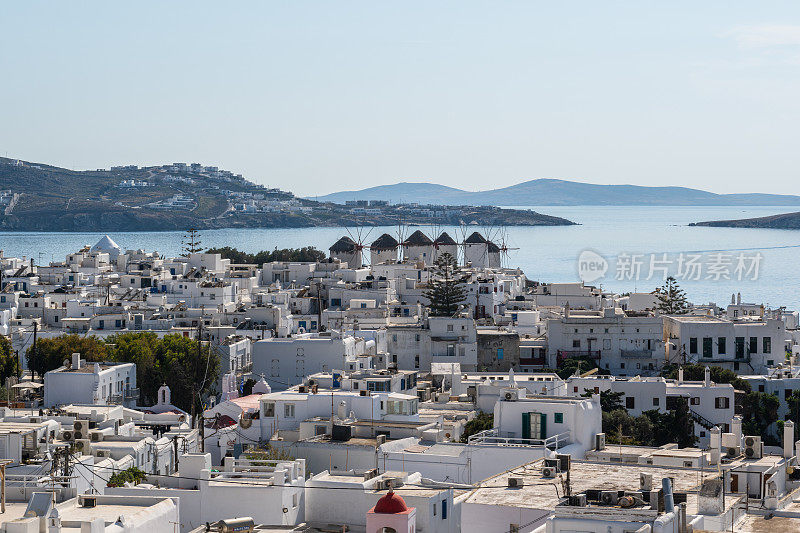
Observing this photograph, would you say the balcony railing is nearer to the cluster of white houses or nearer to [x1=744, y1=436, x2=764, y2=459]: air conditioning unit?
the cluster of white houses

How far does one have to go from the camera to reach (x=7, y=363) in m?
37.9

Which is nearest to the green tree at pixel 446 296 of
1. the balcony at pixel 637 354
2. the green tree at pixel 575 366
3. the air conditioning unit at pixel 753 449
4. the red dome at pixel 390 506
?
the balcony at pixel 637 354

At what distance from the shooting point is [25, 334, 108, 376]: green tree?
36.6 metres

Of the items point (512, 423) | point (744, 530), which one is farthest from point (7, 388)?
point (744, 530)

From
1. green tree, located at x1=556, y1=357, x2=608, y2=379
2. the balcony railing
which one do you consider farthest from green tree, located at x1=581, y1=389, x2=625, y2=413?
the balcony railing

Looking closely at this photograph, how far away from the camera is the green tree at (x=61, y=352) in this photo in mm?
36625

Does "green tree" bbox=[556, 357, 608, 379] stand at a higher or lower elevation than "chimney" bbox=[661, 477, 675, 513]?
lower

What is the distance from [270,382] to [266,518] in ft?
69.1

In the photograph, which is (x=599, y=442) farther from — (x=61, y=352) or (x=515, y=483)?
(x=61, y=352)

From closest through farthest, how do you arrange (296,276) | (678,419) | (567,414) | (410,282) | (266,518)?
(266,518) < (567,414) < (678,419) < (410,282) < (296,276)

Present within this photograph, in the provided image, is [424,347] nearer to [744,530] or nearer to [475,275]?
[475,275]

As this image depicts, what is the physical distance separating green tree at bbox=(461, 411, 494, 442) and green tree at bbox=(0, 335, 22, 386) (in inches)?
658

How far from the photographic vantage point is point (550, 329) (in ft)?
130

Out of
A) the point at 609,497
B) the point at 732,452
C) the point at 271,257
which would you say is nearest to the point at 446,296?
the point at 732,452
